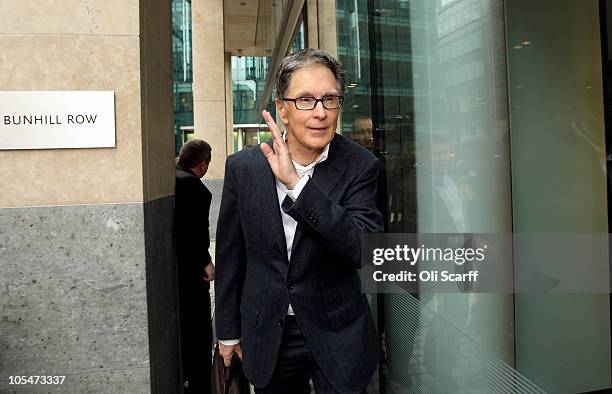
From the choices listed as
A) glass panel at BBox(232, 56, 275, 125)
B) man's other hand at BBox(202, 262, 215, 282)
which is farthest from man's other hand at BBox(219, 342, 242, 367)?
glass panel at BBox(232, 56, 275, 125)

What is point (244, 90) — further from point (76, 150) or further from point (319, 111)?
point (319, 111)

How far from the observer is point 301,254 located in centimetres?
188

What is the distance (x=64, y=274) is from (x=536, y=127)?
2331 millimetres

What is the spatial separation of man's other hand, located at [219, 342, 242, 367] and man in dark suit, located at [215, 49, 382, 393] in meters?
0.10

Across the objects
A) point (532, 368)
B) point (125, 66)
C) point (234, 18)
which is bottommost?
point (532, 368)

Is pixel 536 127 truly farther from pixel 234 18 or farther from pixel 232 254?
pixel 234 18

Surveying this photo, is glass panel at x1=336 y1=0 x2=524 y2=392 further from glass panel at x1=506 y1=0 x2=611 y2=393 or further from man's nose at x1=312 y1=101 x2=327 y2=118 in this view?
man's nose at x1=312 y1=101 x2=327 y2=118

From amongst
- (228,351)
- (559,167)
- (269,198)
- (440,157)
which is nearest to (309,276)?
(269,198)

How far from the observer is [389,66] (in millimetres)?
3416

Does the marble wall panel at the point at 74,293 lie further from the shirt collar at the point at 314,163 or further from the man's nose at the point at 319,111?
the man's nose at the point at 319,111

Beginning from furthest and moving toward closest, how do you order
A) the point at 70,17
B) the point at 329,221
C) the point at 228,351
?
the point at 70,17
the point at 228,351
the point at 329,221

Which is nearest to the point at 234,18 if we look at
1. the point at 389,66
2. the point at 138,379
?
the point at 389,66

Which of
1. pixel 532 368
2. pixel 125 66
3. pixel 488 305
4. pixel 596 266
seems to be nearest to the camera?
pixel 596 266

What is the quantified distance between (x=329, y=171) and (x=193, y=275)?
211 cm
